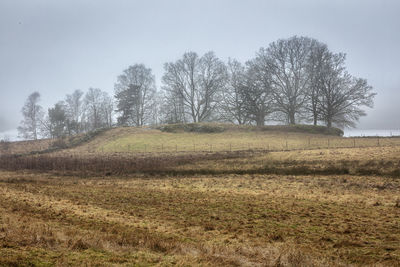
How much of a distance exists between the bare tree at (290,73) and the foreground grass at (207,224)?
30132mm

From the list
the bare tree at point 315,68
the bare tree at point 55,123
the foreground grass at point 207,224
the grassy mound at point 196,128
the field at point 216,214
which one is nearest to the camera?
the foreground grass at point 207,224

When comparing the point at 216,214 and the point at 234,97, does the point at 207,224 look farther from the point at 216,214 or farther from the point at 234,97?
the point at 234,97

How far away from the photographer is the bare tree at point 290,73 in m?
46.2

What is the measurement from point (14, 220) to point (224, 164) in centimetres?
1741

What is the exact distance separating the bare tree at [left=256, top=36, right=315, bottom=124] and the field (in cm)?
2242

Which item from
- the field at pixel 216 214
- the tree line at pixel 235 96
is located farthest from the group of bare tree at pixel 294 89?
the field at pixel 216 214

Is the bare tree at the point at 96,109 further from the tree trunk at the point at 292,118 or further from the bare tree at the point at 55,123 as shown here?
the tree trunk at the point at 292,118

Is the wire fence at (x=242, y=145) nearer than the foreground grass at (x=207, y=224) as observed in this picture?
No

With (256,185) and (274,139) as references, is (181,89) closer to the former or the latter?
(274,139)

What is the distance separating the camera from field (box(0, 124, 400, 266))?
6609 mm

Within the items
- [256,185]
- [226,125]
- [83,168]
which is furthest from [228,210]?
[226,125]

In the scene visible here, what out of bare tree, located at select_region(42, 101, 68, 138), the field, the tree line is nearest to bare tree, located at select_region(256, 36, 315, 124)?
the tree line

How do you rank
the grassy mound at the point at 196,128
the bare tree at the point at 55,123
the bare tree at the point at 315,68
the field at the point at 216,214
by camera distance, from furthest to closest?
the bare tree at the point at 55,123
the grassy mound at the point at 196,128
the bare tree at the point at 315,68
the field at the point at 216,214

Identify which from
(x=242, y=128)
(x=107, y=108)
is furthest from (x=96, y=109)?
(x=242, y=128)
